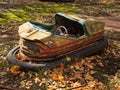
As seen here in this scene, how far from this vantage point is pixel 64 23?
11.5 m

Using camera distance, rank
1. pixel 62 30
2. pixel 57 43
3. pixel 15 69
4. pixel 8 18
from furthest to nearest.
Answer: pixel 8 18
pixel 62 30
pixel 57 43
pixel 15 69

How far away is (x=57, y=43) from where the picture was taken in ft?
32.1

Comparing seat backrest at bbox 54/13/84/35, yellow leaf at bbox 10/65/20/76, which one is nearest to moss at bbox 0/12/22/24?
seat backrest at bbox 54/13/84/35

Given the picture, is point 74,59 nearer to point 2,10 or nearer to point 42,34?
point 42,34

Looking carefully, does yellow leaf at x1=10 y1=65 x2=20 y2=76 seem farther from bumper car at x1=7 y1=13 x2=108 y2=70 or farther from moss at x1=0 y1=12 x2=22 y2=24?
moss at x1=0 y1=12 x2=22 y2=24

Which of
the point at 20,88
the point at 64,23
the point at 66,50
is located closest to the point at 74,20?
the point at 64,23

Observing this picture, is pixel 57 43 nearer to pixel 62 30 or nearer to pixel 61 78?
pixel 61 78

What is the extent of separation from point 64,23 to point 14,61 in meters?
3.03

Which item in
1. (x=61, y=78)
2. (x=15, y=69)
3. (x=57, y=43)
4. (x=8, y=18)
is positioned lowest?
(x=61, y=78)

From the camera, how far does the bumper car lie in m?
9.51

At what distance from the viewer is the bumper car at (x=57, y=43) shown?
9.51m

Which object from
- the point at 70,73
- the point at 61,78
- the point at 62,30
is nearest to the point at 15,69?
the point at 61,78

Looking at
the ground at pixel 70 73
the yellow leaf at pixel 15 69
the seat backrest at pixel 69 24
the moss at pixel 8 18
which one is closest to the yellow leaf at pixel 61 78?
the ground at pixel 70 73

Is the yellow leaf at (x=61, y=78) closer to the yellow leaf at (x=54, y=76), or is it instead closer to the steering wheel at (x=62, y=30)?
the yellow leaf at (x=54, y=76)
